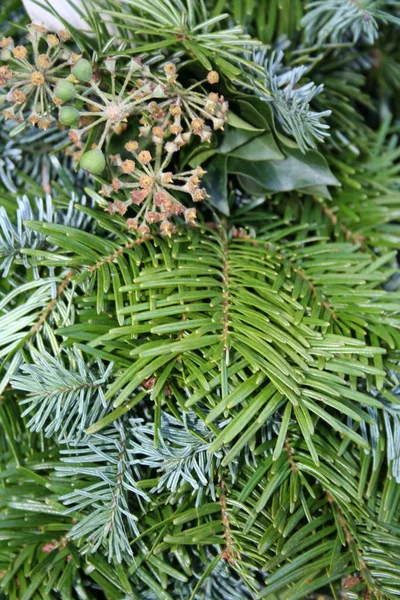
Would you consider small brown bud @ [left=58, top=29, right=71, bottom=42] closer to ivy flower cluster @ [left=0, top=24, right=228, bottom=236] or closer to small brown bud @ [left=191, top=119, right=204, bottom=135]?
ivy flower cluster @ [left=0, top=24, right=228, bottom=236]

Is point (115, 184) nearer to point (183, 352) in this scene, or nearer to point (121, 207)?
point (121, 207)

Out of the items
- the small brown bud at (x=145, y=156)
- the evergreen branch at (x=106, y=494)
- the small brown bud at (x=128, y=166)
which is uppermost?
the small brown bud at (x=145, y=156)

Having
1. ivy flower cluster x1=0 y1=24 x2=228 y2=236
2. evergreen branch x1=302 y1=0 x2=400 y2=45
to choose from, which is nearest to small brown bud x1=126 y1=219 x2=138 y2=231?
ivy flower cluster x1=0 y1=24 x2=228 y2=236

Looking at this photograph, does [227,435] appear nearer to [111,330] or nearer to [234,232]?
[111,330]

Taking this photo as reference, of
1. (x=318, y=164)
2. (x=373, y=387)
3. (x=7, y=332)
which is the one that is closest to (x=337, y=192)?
(x=318, y=164)

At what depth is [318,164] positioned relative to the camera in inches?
19.4

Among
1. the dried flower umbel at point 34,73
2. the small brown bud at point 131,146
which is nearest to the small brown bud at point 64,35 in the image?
the dried flower umbel at point 34,73

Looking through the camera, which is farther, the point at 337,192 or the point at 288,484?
the point at 337,192

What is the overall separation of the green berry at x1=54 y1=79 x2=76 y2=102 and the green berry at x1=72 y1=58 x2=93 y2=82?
0.01 metres

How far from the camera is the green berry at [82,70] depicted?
417 mm

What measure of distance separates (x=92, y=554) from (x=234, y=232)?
292 mm

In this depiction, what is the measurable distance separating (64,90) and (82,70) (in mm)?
25

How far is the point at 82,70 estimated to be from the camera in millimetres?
417

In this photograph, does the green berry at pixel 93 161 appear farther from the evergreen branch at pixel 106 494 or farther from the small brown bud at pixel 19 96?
the evergreen branch at pixel 106 494
